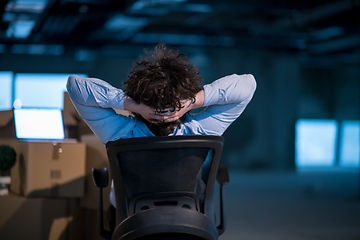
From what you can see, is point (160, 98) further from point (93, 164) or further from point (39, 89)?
point (39, 89)

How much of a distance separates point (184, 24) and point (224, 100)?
21.7 feet

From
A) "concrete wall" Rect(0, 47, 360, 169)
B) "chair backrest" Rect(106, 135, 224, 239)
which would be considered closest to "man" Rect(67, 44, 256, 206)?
"chair backrest" Rect(106, 135, 224, 239)

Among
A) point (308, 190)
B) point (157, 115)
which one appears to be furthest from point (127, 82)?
point (308, 190)

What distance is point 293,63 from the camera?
9391 mm

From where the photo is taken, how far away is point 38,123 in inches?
107

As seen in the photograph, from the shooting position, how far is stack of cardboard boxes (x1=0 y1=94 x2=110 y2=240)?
2.24 metres

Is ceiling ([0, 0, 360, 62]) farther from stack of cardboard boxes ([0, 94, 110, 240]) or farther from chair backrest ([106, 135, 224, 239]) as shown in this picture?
chair backrest ([106, 135, 224, 239])

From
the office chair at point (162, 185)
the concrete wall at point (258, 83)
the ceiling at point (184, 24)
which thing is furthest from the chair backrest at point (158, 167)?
the concrete wall at point (258, 83)

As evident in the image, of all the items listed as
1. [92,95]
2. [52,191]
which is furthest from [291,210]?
[92,95]

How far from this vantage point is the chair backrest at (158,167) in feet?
3.71

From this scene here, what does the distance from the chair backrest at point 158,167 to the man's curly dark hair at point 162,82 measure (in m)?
0.14

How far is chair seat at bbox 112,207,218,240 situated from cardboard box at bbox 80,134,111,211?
3.43 ft

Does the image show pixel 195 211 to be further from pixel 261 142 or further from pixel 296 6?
pixel 261 142

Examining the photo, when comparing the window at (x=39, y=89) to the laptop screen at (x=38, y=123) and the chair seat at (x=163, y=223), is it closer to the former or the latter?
the laptop screen at (x=38, y=123)
